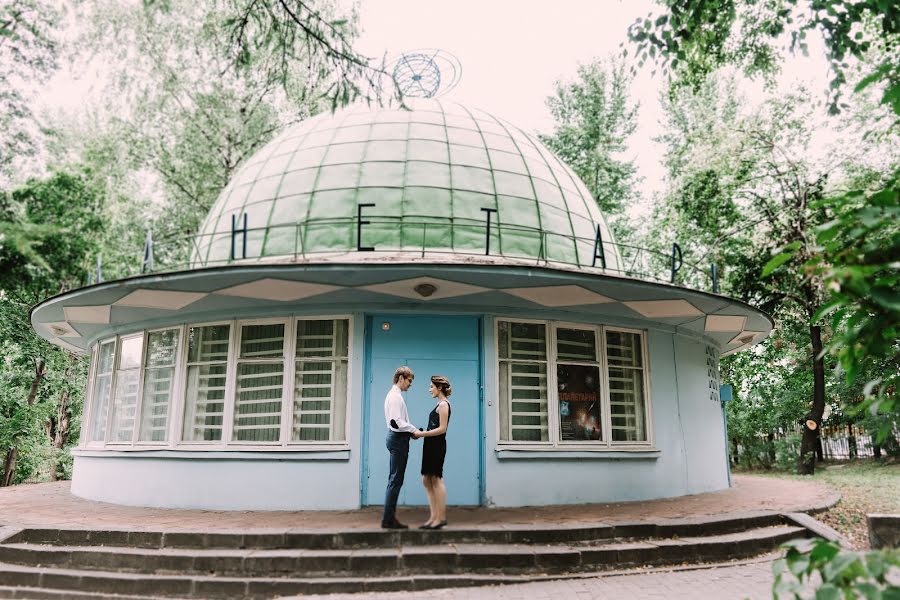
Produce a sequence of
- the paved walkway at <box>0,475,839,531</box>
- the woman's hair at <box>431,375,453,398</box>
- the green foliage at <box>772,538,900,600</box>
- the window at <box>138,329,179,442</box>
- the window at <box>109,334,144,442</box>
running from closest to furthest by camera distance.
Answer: the green foliage at <box>772,538,900,600</box>, the woman's hair at <box>431,375,453,398</box>, the paved walkway at <box>0,475,839,531</box>, the window at <box>138,329,179,442</box>, the window at <box>109,334,144,442</box>

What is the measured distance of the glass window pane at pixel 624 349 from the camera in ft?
33.6

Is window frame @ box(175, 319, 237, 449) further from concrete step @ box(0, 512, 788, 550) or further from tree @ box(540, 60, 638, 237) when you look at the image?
tree @ box(540, 60, 638, 237)

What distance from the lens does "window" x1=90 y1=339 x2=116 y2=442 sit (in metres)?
11.0

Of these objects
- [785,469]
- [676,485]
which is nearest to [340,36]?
[676,485]

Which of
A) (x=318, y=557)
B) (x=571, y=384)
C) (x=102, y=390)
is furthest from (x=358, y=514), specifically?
(x=102, y=390)

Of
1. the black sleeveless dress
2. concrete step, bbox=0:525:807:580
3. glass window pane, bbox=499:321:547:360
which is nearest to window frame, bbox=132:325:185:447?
concrete step, bbox=0:525:807:580

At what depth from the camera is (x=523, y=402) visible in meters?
9.45

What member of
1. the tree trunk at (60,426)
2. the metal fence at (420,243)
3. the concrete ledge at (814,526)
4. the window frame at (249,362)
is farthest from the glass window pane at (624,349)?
the tree trunk at (60,426)

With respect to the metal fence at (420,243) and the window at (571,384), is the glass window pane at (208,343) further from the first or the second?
the window at (571,384)

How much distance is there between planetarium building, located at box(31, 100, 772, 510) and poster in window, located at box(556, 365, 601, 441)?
4cm

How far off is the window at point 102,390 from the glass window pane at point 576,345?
25.1 ft

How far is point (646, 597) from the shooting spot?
18.4 feet

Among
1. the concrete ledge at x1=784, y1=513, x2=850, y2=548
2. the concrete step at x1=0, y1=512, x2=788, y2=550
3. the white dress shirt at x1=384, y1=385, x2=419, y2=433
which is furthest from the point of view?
the concrete ledge at x1=784, y1=513, x2=850, y2=548

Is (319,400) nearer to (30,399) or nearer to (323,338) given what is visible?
(323,338)
